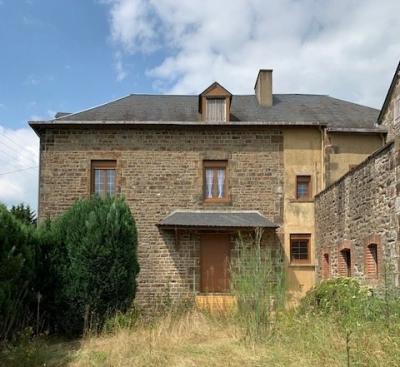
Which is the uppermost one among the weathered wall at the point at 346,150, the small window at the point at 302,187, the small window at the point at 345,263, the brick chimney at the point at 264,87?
the brick chimney at the point at 264,87

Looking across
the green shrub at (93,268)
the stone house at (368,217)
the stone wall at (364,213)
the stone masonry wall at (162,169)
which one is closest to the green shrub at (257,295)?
the stone house at (368,217)

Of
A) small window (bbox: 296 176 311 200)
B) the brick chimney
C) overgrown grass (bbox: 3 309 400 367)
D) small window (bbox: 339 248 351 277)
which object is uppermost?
the brick chimney

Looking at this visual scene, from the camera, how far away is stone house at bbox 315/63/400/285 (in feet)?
28.0

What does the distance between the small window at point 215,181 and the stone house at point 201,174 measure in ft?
0.10

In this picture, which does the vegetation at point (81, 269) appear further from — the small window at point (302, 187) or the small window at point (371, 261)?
the small window at point (302, 187)

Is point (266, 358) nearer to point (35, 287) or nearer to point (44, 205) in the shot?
point (35, 287)

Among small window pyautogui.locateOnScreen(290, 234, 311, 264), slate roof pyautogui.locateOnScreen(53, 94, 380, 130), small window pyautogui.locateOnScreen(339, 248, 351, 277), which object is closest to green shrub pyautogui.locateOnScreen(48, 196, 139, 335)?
small window pyautogui.locateOnScreen(339, 248, 351, 277)

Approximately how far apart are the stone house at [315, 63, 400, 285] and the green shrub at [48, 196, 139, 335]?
4.72m

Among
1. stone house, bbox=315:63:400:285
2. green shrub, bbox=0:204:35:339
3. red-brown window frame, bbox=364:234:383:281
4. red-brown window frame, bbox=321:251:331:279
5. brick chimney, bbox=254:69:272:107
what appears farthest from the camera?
brick chimney, bbox=254:69:272:107

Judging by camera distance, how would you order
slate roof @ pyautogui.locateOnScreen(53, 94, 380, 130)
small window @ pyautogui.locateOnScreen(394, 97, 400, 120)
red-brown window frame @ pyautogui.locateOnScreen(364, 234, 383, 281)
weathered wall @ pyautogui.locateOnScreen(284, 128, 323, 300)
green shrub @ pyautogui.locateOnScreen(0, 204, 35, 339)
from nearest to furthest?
green shrub @ pyautogui.locateOnScreen(0, 204, 35, 339)
red-brown window frame @ pyautogui.locateOnScreen(364, 234, 383, 281)
small window @ pyautogui.locateOnScreen(394, 97, 400, 120)
weathered wall @ pyautogui.locateOnScreen(284, 128, 323, 300)
slate roof @ pyautogui.locateOnScreen(53, 94, 380, 130)

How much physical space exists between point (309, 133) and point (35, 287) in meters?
9.84

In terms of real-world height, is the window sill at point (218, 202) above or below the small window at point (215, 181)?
below

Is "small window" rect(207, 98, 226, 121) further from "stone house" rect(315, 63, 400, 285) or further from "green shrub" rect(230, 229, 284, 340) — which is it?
"green shrub" rect(230, 229, 284, 340)

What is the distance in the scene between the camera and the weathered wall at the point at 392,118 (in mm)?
12403
